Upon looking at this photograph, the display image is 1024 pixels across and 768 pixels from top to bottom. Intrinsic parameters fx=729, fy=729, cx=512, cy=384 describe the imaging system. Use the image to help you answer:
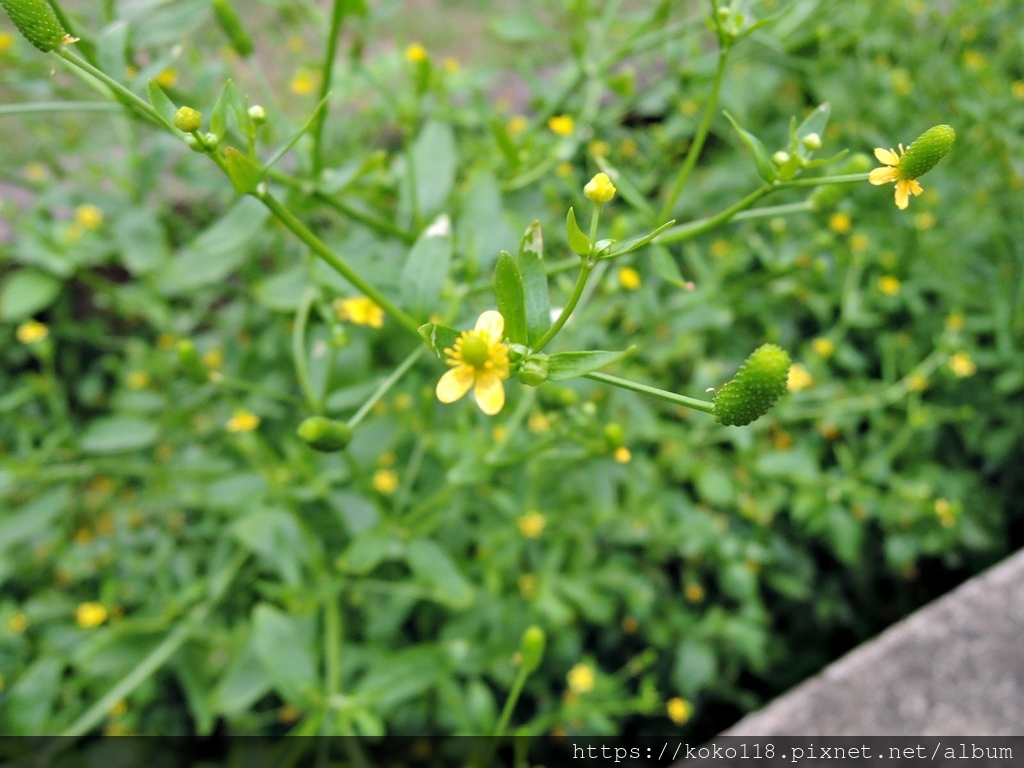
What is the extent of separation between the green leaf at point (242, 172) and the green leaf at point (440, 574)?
0.56 m

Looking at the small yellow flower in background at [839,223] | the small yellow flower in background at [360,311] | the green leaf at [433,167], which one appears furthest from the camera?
the small yellow flower in background at [839,223]

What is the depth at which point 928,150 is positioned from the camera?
1.90ft

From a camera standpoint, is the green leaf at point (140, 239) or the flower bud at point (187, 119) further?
the green leaf at point (140, 239)

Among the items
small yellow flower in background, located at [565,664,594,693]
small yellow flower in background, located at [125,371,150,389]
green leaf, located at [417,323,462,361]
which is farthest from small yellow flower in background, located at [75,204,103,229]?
small yellow flower in background, located at [565,664,594,693]

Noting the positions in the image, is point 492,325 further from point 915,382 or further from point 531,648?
point 915,382

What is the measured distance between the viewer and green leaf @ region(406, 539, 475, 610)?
99 cm

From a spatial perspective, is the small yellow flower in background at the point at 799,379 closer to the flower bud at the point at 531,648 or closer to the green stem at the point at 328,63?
the flower bud at the point at 531,648

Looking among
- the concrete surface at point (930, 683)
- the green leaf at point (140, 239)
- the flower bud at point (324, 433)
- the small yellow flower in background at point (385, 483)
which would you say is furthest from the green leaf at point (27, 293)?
the concrete surface at point (930, 683)

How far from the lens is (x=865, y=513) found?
4.45 ft

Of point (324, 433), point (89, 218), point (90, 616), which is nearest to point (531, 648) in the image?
point (324, 433)

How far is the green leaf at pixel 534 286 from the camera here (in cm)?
57

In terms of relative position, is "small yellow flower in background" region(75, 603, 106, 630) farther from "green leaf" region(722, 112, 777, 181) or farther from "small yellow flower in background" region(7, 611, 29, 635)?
"green leaf" region(722, 112, 777, 181)

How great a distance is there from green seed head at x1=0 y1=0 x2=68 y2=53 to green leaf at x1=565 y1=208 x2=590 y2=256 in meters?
0.42

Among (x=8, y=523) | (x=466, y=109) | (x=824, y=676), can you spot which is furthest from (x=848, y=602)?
(x=8, y=523)
